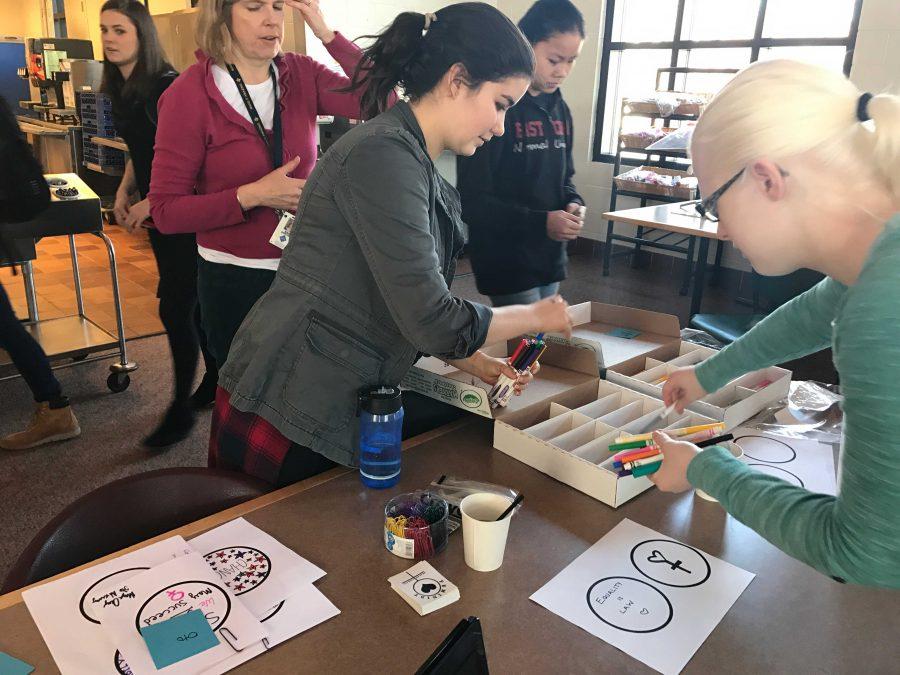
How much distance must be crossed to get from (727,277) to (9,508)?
476cm

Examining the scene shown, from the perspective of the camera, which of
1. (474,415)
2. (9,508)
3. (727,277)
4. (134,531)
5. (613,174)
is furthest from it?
(613,174)

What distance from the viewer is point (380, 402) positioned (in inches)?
43.6

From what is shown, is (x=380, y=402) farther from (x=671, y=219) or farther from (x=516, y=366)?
(x=671, y=219)

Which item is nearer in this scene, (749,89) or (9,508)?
(749,89)

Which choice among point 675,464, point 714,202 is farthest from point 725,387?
point 714,202

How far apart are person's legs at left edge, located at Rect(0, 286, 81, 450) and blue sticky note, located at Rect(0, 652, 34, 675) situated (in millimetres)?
2061

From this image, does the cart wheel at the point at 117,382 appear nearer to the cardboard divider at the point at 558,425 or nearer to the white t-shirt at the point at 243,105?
the white t-shirt at the point at 243,105

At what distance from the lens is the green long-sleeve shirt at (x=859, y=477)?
62 centimetres

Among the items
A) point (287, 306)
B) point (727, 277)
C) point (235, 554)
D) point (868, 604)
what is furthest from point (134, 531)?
point (727, 277)

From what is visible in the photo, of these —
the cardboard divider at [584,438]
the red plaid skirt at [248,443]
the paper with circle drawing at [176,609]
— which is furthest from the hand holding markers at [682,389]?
the paper with circle drawing at [176,609]

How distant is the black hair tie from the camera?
2.33 feet

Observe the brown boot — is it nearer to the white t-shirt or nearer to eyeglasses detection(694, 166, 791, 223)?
the white t-shirt

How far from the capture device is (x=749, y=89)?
729mm

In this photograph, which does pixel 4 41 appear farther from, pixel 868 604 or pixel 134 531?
pixel 868 604
